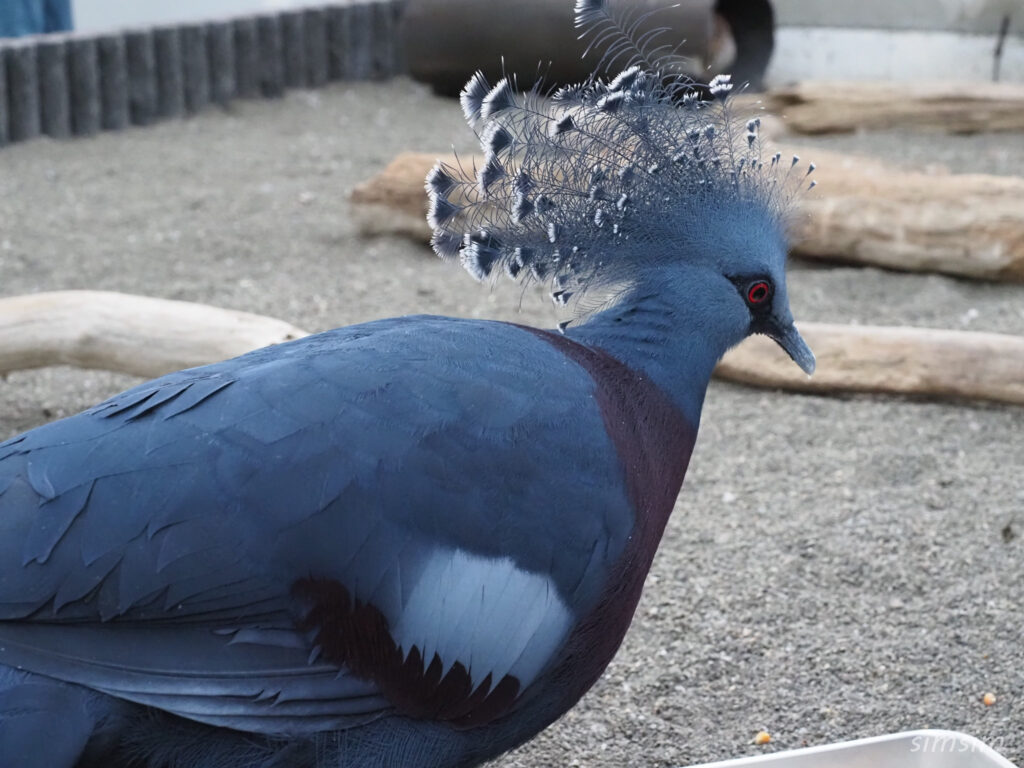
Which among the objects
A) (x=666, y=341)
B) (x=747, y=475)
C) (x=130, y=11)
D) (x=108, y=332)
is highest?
(x=666, y=341)

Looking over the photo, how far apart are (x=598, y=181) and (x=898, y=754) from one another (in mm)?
958

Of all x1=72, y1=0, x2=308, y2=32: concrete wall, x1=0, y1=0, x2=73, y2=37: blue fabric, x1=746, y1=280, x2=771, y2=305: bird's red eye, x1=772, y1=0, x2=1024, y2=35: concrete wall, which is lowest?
x1=72, y1=0, x2=308, y2=32: concrete wall

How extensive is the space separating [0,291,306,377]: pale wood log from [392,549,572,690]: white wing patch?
1.63 m

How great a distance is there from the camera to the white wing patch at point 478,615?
139cm

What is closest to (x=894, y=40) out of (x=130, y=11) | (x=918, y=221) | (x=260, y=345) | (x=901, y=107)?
(x=901, y=107)

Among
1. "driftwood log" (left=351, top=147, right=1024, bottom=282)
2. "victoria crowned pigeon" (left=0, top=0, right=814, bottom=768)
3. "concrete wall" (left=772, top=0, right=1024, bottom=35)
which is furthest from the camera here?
"concrete wall" (left=772, top=0, right=1024, bottom=35)

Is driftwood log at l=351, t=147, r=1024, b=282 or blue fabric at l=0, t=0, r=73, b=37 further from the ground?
blue fabric at l=0, t=0, r=73, b=37

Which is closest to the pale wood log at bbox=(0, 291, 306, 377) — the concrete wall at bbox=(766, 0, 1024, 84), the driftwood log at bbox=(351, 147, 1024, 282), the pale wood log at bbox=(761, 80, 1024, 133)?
the driftwood log at bbox=(351, 147, 1024, 282)

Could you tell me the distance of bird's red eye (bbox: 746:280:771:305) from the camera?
5.67ft

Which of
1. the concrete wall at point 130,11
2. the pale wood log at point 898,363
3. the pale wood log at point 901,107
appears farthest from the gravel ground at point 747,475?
the concrete wall at point 130,11

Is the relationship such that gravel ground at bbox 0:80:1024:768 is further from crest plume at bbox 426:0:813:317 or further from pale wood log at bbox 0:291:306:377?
crest plume at bbox 426:0:813:317

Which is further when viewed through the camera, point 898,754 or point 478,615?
point 898,754

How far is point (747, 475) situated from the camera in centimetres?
303

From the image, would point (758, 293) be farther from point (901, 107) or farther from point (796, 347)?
point (901, 107)
